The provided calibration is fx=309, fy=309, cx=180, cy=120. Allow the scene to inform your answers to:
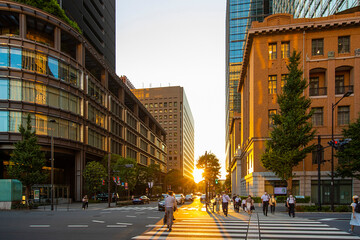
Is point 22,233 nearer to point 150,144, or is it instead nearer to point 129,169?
point 129,169

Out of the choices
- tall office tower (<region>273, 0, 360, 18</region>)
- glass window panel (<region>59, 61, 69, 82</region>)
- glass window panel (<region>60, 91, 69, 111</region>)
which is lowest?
glass window panel (<region>60, 91, 69, 111</region>)

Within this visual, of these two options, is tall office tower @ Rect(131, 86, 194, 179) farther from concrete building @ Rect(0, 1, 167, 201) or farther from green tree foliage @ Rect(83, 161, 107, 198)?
green tree foliage @ Rect(83, 161, 107, 198)

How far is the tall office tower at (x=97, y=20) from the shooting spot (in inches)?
2254

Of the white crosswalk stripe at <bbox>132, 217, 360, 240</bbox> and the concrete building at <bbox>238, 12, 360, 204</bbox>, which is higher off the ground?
the concrete building at <bbox>238, 12, 360, 204</bbox>

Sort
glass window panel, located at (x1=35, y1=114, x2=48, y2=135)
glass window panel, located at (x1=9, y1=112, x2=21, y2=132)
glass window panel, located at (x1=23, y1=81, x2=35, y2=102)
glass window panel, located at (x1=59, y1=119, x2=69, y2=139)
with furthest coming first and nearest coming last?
glass window panel, located at (x1=59, y1=119, x2=69, y2=139), glass window panel, located at (x1=35, y1=114, x2=48, y2=135), glass window panel, located at (x1=23, y1=81, x2=35, y2=102), glass window panel, located at (x1=9, y1=112, x2=21, y2=132)

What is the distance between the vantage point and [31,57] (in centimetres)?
3934

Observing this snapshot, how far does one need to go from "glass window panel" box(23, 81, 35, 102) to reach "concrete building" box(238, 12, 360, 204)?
91.1ft

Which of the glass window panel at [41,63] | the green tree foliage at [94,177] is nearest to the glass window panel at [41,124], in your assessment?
the glass window panel at [41,63]

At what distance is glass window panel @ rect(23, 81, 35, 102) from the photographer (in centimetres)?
3881

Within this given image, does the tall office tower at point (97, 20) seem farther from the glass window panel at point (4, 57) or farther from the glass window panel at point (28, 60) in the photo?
the glass window panel at point (4, 57)

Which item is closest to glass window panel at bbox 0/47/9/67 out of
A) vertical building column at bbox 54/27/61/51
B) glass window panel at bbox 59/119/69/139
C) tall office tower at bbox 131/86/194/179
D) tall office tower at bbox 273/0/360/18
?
vertical building column at bbox 54/27/61/51

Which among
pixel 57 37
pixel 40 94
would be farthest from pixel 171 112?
pixel 40 94

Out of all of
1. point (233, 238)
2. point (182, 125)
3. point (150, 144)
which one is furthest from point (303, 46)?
point (182, 125)

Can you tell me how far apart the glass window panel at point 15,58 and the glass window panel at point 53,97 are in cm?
489
